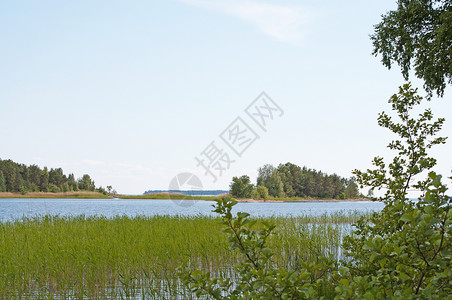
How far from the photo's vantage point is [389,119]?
570cm

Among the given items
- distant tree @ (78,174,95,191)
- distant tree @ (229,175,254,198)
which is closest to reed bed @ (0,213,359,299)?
distant tree @ (229,175,254,198)

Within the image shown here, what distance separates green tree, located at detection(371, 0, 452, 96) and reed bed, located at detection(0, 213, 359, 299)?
26.9 feet

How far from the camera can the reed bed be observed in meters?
6.56

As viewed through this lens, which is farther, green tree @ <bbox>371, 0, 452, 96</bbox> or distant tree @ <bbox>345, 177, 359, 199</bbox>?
distant tree @ <bbox>345, 177, 359, 199</bbox>

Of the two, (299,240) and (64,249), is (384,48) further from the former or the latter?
(64,249)

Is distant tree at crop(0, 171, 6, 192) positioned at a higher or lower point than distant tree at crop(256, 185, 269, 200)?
higher

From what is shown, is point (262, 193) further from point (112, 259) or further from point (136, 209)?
point (112, 259)

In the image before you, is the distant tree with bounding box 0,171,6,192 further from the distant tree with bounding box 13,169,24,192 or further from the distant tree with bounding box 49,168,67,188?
the distant tree with bounding box 49,168,67,188

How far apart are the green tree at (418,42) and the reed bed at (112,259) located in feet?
26.9

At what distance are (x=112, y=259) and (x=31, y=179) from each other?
104019 mm

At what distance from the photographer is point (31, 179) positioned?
9844 cm

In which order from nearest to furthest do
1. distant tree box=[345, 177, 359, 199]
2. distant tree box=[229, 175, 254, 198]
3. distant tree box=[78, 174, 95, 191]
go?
distant tree box=[229, 175, 254, 198] < distant tree box=[78, 174, 95, 191] < distant tree box=[345, 177, 359, 199]

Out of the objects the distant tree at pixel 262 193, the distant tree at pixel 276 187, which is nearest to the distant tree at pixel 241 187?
the distant tree at pixel 262 193

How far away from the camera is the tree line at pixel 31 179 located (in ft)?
309
